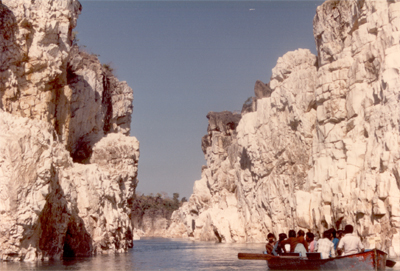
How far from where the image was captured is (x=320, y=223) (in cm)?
3944

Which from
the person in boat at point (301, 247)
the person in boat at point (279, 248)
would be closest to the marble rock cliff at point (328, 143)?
the person in boat at point (279, 248)

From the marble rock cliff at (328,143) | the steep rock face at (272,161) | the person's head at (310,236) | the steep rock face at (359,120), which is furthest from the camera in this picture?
the steep rock face at (272,161)

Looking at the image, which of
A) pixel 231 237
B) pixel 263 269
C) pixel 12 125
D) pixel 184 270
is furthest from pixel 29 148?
pixel 231 237

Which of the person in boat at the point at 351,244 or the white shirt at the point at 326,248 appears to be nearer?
the person in boat at the point at 351,244

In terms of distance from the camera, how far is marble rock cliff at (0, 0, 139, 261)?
79.9 feet

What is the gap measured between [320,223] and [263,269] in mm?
17182

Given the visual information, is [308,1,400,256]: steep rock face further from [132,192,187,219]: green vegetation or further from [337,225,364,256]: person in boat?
[132,192,187,219]: green vegetation

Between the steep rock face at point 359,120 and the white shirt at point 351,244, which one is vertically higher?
the steep rock face at point 359,120

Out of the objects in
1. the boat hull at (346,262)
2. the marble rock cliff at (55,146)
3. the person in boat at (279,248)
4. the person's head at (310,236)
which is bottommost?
the boat hull at (346,262)

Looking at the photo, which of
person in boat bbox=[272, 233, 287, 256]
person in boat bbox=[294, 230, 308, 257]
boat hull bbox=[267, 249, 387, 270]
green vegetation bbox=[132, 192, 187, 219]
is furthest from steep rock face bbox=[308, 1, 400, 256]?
green vegetation bbox=[132, 192, 187, 219]

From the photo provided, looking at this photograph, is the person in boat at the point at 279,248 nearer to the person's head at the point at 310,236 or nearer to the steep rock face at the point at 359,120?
the person's head at the point at 310,236

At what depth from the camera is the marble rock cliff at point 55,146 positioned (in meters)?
24.3

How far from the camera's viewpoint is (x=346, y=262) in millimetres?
16719

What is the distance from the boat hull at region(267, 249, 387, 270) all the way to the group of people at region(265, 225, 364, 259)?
21 centimetres
